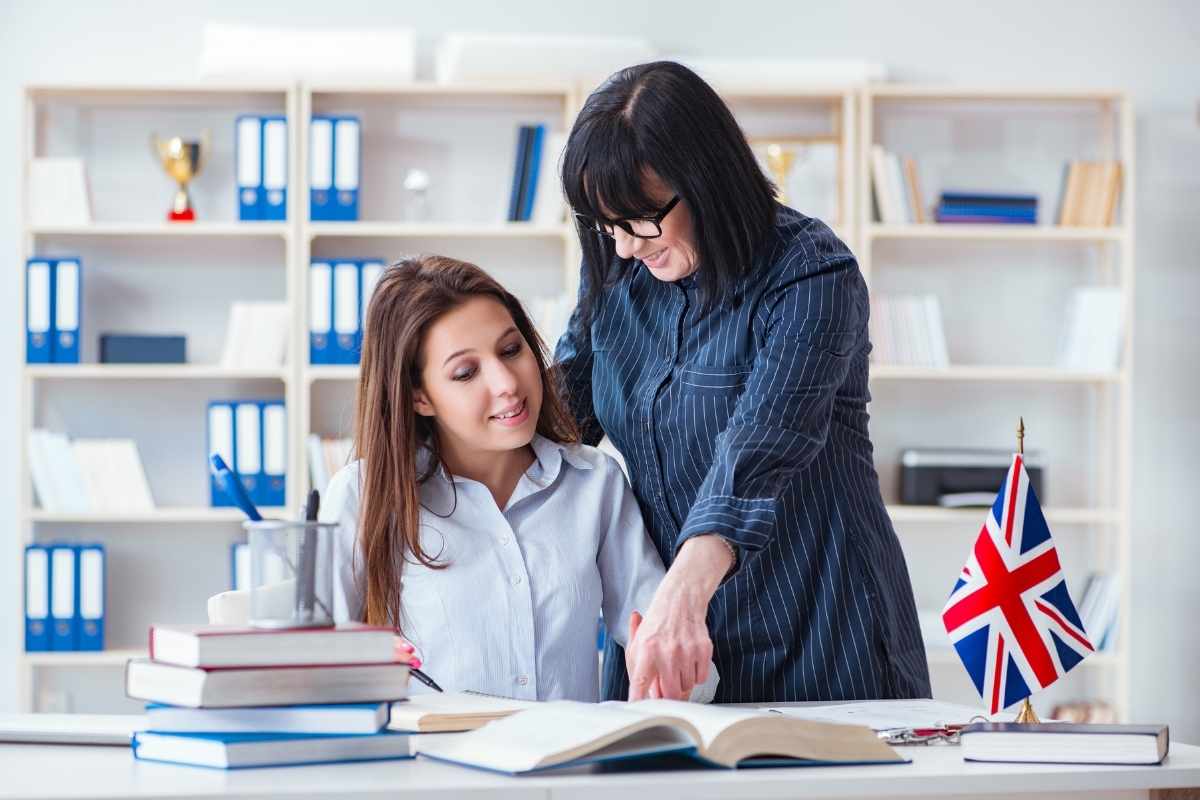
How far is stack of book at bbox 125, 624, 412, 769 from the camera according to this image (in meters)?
1.08

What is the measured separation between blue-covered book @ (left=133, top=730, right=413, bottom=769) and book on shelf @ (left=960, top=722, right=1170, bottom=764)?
0.46 m

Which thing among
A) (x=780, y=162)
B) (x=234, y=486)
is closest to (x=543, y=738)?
(x=234, y=486)

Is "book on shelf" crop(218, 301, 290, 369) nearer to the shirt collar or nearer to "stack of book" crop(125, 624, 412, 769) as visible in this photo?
the shirt collar

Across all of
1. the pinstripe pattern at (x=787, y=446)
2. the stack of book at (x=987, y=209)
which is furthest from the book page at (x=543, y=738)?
the stack of book at (x=987, y=209)

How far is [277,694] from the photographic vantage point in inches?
43.0

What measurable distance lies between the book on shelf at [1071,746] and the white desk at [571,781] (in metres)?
0.01

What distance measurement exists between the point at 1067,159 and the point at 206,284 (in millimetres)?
2518

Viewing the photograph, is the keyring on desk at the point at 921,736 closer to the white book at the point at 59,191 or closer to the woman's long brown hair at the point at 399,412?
the woman's long brown hair at the point at 399,412

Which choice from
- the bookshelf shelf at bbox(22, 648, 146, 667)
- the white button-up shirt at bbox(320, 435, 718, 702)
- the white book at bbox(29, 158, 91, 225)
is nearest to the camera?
the white button-up shirt at bbox(320, 435, 718, 702)

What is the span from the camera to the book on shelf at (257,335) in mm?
3904

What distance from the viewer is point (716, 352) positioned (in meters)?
1.61

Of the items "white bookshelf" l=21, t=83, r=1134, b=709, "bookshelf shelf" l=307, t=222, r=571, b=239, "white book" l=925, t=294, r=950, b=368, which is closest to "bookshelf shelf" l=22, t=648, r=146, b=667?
"white bookshelf" l=21, t=83, r=1134, b=709

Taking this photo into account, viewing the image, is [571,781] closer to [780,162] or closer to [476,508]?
[476,508]

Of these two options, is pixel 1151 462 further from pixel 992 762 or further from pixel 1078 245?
pixel 992 762
